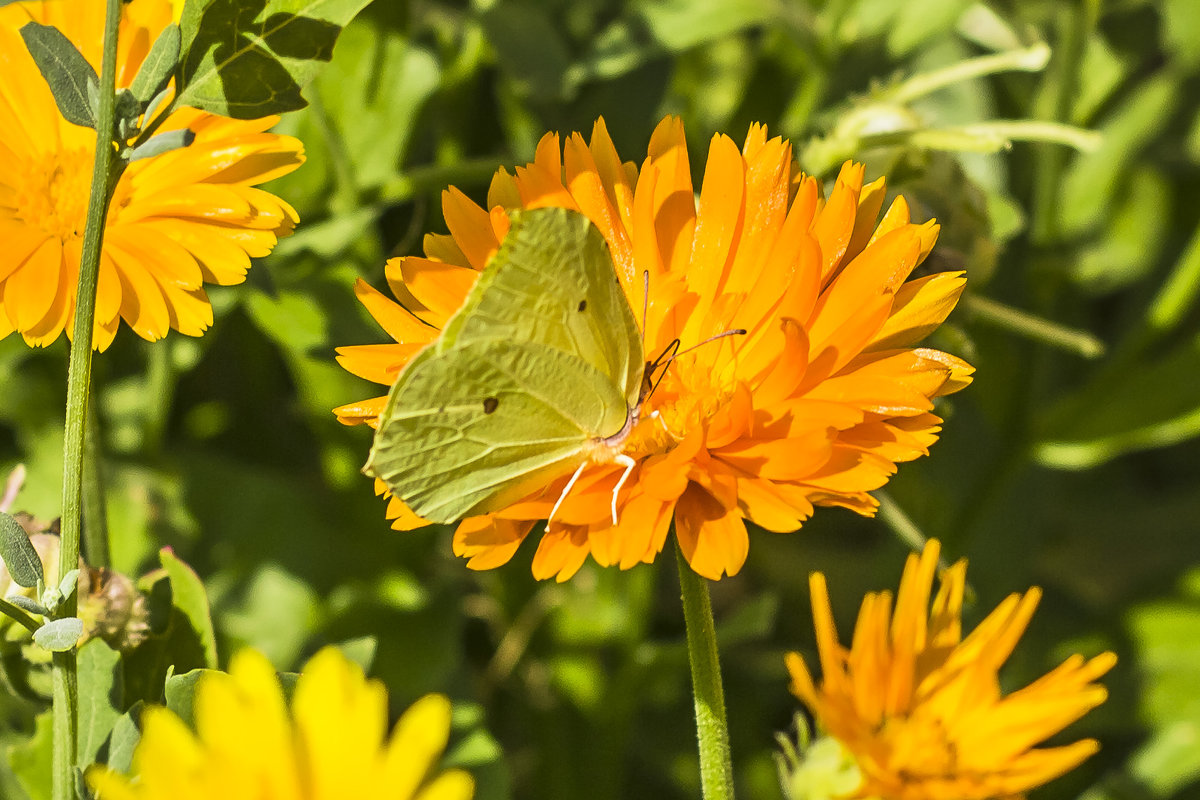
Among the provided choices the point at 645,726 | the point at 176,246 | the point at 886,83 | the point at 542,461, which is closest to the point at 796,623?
the point at 645,726

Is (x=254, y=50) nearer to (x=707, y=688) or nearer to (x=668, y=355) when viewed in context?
(x=668, y=355)

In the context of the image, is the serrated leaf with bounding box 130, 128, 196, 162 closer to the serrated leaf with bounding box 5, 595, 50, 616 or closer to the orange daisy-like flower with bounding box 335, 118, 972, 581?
the orange daisy-like flower with bounding box 335, 118, 972, 581

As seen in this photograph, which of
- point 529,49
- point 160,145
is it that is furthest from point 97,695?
point 529,49

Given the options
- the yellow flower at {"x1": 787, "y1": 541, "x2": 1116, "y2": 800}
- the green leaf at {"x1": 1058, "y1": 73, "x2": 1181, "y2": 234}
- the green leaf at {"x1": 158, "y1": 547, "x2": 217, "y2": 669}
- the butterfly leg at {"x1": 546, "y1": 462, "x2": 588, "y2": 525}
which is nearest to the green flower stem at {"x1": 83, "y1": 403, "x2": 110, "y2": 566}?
the green leaf at {"x1": 158, "y1": 547, "x2": 217, "y2": 669}

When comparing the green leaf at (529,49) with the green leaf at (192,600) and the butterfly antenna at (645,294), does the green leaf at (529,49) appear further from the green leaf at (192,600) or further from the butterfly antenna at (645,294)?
the green leaf at (192,600)

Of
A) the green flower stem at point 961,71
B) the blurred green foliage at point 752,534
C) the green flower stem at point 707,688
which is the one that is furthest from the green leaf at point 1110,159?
the green flower stem at point 707,688
